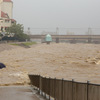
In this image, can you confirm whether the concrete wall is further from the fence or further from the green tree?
the fence

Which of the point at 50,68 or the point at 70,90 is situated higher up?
the point at 70,90

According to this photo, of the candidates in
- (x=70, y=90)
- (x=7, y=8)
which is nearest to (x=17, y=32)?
(x=7, y=8)

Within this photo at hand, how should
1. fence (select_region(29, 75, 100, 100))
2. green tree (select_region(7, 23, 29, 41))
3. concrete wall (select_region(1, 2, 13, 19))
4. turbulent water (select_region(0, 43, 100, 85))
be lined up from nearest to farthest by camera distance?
fence (select_region(29, 75, 100, 100))
turbulent water (select_region(0, 43, 100, 85))
green tree (select_region(7, 23, 29, 41))
concrete wall (select_region(1, 2, 13, 19))

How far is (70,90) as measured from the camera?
12875 mm

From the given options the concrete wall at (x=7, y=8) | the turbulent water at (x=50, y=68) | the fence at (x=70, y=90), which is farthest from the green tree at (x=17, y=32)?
the fence at (x=70, y=90)

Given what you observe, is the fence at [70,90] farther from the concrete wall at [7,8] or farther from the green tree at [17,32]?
the concrete wall at [7,8]

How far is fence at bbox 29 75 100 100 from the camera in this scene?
10202 millimetres

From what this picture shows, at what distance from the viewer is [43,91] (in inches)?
781

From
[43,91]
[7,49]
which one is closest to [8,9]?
[7,49]

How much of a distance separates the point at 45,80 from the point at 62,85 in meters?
4.68

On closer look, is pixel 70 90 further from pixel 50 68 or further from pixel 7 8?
pixel 7 8

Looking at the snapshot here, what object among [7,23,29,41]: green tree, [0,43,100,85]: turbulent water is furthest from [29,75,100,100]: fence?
[7,23,29,41]: green tree

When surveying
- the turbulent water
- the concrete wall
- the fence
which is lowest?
the turbulent water

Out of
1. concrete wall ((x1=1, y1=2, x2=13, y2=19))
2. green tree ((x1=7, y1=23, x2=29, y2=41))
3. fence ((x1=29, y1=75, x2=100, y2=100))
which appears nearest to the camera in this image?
fence ((x1=29, y1=75, x2=100, y2=100))
